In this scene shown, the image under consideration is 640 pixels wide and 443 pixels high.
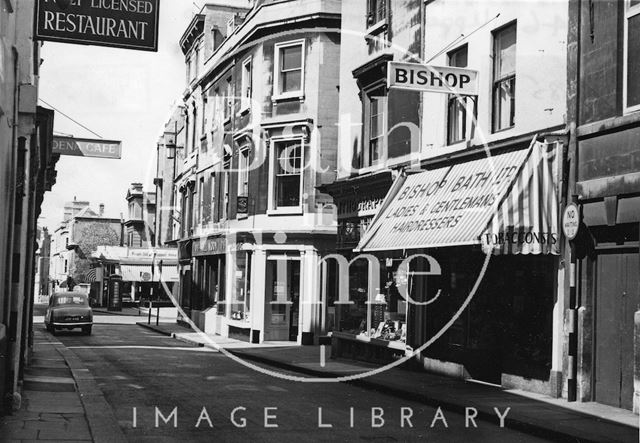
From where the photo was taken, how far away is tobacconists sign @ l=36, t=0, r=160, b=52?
389 inches

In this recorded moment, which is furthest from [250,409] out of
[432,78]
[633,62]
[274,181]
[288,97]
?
[288,97]

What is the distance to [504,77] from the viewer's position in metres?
16.8

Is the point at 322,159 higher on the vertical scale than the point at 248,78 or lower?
lower

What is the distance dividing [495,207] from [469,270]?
3274 mm

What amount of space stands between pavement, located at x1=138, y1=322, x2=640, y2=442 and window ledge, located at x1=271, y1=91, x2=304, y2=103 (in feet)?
32.8

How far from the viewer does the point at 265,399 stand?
1473 cm

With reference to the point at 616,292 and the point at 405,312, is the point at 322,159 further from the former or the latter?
the point at 616,292

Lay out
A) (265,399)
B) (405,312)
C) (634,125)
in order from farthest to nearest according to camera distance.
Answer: (405,312) → (265,399) → (634,125)

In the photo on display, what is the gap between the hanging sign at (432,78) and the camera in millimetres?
16500

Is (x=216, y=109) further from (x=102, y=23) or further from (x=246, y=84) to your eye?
(x=102, y=23)

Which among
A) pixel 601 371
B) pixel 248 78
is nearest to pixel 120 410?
pixel 601 371

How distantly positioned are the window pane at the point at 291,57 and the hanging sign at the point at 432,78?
1376cm

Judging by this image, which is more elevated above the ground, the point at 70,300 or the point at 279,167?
the point at 279,167

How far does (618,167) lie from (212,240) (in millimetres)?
24311
